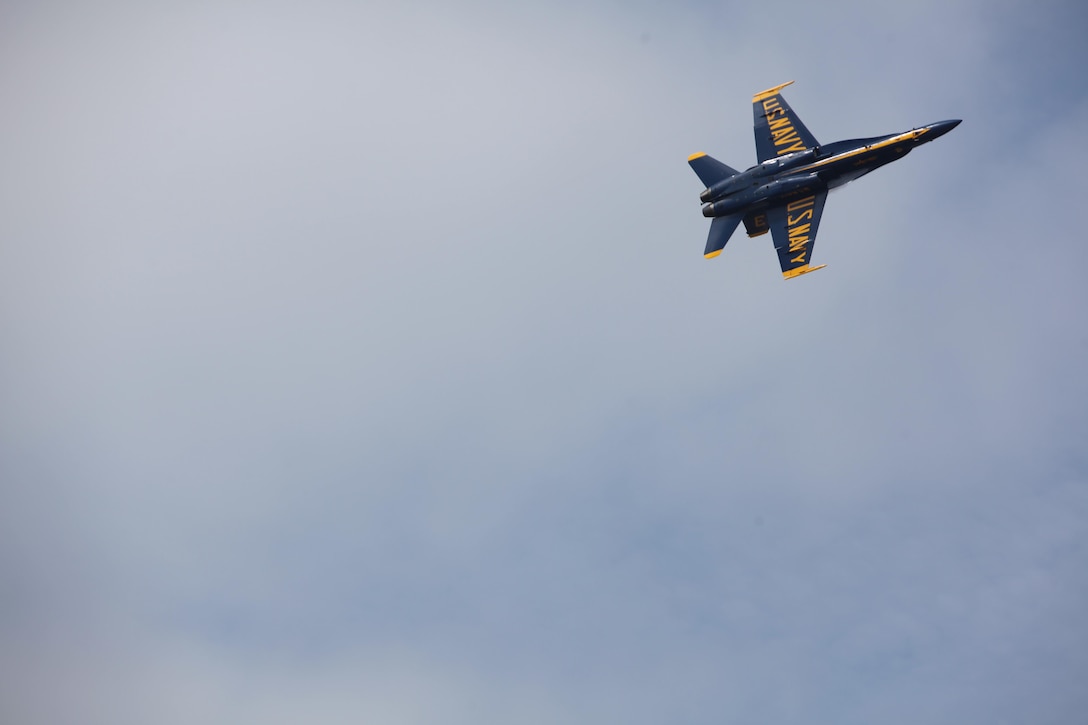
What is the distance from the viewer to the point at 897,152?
11794 centimetres

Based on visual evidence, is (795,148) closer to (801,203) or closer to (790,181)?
(790,181)

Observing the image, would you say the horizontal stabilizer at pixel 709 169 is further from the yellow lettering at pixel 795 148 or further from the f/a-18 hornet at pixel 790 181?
the yellow lettering at pixel 795 148

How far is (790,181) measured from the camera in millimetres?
120625

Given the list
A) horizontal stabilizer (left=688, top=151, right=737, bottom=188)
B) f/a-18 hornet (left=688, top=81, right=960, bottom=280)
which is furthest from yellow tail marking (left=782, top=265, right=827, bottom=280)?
horizontal stabilizer (left=688, top=151, right=737, bottom=188)

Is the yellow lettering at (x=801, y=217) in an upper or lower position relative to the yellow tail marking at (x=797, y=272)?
upper

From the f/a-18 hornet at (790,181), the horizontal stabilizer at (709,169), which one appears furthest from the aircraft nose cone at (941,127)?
the horizontal stabilizer at (709,169)

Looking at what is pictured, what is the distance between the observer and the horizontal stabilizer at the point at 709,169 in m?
125

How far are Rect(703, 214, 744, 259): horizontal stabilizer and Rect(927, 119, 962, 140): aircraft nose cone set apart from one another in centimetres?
2197

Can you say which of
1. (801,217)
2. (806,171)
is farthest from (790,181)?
(801,217)

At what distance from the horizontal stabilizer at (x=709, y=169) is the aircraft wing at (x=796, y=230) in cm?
714

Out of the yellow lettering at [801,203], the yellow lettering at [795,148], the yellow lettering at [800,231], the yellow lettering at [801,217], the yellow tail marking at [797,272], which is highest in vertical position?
the yellow lettering at [795,148]

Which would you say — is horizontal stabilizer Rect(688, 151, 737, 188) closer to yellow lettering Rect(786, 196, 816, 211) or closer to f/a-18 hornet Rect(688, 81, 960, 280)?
f/a-18 hornet Rect(688, 81, 960, 280)

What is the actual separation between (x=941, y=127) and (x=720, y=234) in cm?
2603

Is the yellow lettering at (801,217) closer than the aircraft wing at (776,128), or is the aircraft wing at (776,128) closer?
the yellow lettering at (801,217)
